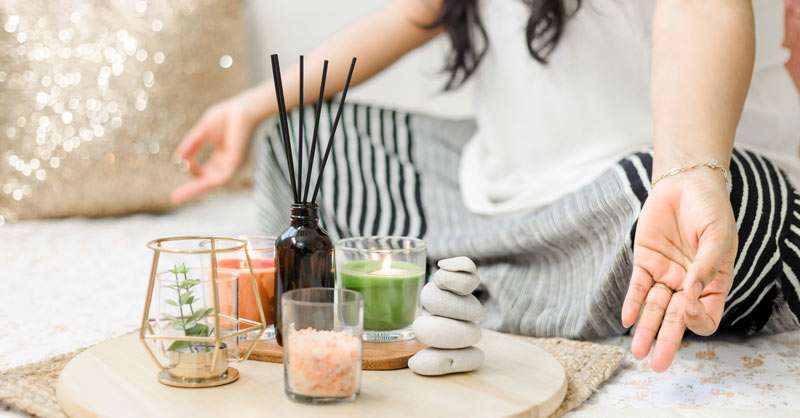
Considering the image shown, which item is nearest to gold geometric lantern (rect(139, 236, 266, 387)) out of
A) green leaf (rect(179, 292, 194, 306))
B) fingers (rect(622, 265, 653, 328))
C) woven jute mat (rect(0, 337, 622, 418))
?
green leaf (rect(179, 292, 194, 306))

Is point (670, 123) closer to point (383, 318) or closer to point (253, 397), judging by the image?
point (383, 318)

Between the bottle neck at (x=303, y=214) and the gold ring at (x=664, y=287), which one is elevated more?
the bottle neck at (x=303, y=214)

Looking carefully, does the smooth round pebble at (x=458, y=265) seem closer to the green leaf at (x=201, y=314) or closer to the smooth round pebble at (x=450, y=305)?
the smooth round pebble at (x=450, y=305)

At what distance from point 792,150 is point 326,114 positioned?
736 mm

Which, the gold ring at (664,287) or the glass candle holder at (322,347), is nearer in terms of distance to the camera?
the glass candle holder at (322,347)

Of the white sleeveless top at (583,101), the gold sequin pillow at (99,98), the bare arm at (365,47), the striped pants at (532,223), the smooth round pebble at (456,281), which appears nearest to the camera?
the smooth round pebble at (456,281)

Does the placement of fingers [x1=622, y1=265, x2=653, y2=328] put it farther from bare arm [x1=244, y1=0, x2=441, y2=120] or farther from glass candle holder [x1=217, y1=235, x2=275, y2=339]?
bare arm [x1=244, y1=0, x2=441, y2=120]

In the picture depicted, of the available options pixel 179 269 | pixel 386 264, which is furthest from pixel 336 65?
pixel 179 269

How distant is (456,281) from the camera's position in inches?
31.2

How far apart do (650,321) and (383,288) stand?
0.82 feet

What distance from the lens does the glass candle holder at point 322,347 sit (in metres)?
0.70

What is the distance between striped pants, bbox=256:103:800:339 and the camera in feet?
3.34

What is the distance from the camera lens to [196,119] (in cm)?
197

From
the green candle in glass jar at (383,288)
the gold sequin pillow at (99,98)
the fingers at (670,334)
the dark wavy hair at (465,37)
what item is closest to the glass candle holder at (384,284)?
the green candle in glass jar at (383,288)
